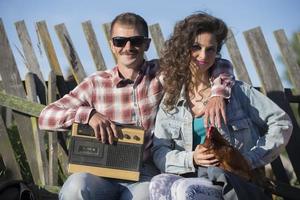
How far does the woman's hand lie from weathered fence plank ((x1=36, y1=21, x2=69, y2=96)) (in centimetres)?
173

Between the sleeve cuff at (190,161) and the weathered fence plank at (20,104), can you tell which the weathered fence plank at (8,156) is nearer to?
the weathered fence plank at (20,104)

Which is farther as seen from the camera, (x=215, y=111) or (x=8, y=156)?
(x=8, y=156)

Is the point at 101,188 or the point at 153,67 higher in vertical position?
the point at 153,67

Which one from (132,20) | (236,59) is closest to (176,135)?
(132,20)

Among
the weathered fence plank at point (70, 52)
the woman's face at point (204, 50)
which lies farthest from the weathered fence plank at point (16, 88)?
the woman's face at point (204, 50)

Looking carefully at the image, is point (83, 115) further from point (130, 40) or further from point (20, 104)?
point (20, 104)

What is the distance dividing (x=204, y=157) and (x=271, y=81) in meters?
1.26

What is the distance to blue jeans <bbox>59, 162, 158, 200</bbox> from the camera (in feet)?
9.98

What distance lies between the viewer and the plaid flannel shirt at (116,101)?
3477 mm

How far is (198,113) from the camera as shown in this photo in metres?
3.35

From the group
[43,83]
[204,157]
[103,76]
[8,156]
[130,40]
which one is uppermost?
[130,40]

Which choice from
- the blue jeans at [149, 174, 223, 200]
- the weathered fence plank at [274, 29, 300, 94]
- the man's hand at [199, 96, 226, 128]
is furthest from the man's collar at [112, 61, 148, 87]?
the weathered fence plank at [274, 29, 300, 94]

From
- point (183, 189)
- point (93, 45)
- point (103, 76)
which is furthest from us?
point (93, 45)

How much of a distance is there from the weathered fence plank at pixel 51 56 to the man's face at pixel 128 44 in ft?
3.43
